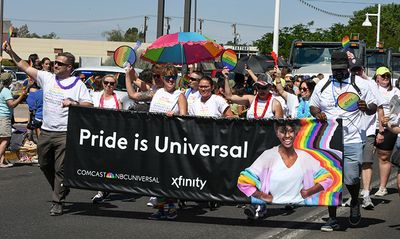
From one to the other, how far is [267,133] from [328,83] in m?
0.93

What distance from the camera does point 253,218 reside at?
9.21 m

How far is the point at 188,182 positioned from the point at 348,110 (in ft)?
6.53

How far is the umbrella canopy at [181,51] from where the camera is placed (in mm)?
13289

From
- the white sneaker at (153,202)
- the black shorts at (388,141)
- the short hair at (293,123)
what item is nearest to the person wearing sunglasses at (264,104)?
the short hair at (293,123)

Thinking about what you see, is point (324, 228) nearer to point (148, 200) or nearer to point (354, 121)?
point (354, 121)

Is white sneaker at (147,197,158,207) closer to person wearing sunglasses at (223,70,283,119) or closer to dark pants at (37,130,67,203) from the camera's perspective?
dark pants at (37,130,67,203)

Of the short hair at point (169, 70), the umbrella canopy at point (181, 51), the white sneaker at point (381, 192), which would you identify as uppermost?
the umbrella canopy at point (181, 51)

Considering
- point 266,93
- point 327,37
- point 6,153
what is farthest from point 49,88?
point 327,37

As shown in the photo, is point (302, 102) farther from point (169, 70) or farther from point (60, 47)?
point (60, 47)

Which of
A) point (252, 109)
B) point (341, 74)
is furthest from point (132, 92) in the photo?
point (341, 74)

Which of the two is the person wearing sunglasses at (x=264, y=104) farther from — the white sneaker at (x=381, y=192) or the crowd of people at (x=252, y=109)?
the white sneaker at (x=381, y=192)

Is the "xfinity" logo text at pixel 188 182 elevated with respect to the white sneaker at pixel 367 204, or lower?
elevated

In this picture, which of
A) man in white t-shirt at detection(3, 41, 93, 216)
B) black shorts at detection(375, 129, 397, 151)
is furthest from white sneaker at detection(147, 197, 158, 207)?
black shorts at detection(375, 129, 397, 151)

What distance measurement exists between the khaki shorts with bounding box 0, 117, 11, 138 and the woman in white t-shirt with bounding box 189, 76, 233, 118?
5.11 metres
